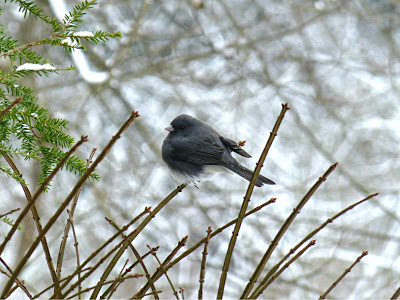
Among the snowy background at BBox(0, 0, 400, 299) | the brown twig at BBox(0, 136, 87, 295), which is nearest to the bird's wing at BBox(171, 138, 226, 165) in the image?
the brown twig at BBox(0, 136, 87, 295)

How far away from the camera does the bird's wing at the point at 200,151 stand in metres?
1.98

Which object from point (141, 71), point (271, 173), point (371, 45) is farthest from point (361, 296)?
point (141, 71)

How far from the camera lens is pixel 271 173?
4.30 m

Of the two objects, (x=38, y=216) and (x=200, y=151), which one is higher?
(x=200, y=151)

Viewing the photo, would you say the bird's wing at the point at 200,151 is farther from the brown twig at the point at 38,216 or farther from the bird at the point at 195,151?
the brown twig at the point at 38,216

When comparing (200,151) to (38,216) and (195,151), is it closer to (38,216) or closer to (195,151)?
(195,151)

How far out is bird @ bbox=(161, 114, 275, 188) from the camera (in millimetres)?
1979

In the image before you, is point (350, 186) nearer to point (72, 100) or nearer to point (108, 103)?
point (108, 103)

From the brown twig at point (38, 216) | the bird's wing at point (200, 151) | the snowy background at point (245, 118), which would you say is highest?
the snowy background at point (245, 118)

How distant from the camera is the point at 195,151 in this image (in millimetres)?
2033

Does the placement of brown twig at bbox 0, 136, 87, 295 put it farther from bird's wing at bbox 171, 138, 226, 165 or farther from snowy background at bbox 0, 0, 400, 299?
snowy background at bbox 0, 0, 400, 299

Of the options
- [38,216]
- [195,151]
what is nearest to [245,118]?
[195,151]

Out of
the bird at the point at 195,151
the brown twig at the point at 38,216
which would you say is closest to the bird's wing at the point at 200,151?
the bird at the point at 195,151

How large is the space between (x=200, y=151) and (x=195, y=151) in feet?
0.10
